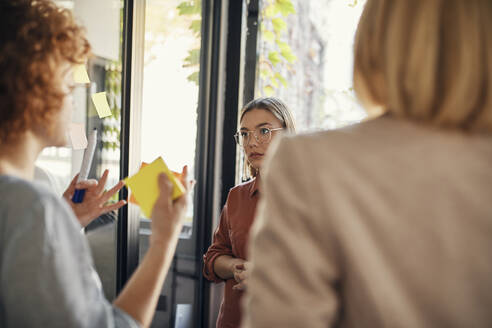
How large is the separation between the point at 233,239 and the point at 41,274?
3.25ft

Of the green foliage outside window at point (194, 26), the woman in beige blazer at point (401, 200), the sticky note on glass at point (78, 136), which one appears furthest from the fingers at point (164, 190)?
the green foliage outside window at point (194, 26)

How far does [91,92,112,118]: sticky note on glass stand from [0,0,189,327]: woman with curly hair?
59cm

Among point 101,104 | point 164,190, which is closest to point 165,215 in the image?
point 164,190

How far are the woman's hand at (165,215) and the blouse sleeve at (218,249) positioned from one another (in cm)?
77

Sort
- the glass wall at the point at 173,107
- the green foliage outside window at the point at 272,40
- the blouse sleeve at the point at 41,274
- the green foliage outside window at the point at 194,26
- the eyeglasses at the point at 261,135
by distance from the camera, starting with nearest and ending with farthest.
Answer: the blouse sleeve at the point at 41,274, the eyeglasses at the point at 261,135, the glass wall at the point at 173,107, the green foliage outside window at the point at 194,26, the green foliage outside window at the point at 272,40

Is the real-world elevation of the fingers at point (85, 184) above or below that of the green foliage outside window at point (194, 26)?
below

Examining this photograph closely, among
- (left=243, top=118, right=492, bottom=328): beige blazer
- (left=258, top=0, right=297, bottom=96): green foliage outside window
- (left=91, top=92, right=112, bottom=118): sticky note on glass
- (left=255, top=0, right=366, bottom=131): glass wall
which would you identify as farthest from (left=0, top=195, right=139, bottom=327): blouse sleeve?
(left=258, top=0, right=297, bottom=96): green foliage outside window

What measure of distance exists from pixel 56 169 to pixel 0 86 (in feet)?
2.21

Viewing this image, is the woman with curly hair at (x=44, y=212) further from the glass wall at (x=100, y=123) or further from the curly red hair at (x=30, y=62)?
→ the glass wall at (x=100, y=123)

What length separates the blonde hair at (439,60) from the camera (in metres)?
0.53

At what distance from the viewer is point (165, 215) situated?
0.83m

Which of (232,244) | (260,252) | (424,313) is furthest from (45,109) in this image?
(232,244)

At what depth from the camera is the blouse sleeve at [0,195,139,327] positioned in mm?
620

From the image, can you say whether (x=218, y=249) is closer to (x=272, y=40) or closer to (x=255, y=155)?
(x=255, y=155)
